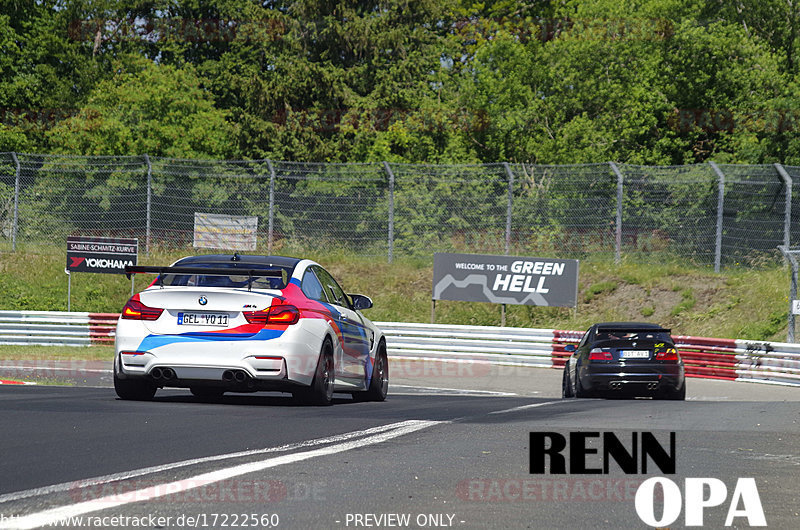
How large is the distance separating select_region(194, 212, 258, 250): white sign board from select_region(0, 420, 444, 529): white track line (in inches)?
951

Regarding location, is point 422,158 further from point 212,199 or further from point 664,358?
point 664,358

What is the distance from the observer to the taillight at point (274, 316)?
413 inches

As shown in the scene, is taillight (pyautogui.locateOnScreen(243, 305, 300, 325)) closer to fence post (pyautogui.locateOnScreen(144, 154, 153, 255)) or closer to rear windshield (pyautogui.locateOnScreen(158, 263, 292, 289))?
rear windshield (pyautogui.locateOnScreen(158, 263, 292, 289))

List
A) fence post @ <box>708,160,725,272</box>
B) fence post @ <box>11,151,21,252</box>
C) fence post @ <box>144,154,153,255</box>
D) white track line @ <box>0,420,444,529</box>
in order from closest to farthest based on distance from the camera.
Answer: white track line @ <box>0,420,444,529</box>
fence post @ <box>708,160,725,272</box>
fence post @ <box>11,151,21,252</box>
fence post @ <box>144,154,153,255</box>

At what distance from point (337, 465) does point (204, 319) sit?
Answer: 4175 mm

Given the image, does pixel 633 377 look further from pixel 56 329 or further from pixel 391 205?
pixel 56 329

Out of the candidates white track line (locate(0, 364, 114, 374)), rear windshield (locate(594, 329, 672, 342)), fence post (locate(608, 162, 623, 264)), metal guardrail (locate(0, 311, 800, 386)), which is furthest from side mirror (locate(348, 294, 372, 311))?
fence post (locate(608, 162, 623, 264))

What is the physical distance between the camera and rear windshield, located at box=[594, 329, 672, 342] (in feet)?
56.2

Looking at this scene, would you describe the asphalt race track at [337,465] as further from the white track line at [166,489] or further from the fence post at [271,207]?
the fence post at [271,207]

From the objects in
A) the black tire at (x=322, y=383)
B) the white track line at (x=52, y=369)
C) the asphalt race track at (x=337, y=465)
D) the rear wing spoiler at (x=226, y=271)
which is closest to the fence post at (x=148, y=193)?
the white track line at (x=52, y=369)

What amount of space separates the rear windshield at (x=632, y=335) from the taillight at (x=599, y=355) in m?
0.22

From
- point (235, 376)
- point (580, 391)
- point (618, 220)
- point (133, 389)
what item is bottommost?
point (580, 391)

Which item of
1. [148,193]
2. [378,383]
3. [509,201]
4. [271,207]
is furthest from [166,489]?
[148,193]

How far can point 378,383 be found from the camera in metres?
13.1
